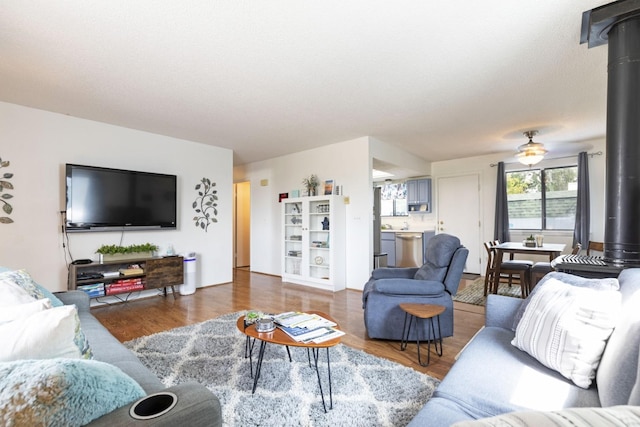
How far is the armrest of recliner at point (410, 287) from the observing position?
266 cm

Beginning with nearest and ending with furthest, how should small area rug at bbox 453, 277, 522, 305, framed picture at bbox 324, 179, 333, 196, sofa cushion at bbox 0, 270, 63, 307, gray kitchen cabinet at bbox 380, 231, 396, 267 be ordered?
sofa cushion at bbox 0, 270, 63, 307, small area rug at bbox 453, 277, 522, 305, framed picture at bbox 324, 179, 333, 196, gray kitchen cabinet at bbox 380, 231, 396, 267

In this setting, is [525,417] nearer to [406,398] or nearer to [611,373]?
[611,373]

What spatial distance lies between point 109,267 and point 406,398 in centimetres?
404

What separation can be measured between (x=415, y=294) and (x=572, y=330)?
4.65ft

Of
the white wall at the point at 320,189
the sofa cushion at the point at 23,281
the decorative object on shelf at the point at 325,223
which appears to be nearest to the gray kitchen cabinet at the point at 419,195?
the white wall at the point at 320,189

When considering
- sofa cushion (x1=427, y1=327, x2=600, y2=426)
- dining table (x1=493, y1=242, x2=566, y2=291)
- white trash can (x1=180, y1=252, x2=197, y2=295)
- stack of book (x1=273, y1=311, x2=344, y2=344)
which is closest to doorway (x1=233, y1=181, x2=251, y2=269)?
white trash can (x1=180, y1=252, x2=197, y2=295)

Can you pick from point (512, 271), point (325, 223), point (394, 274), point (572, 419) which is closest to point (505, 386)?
point (572, 419)

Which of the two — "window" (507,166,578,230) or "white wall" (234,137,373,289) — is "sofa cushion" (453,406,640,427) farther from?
"window" (507,166,578,230)

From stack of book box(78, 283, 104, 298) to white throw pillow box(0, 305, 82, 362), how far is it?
3.30 meters

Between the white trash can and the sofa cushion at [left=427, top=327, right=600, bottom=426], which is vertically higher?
the sofa cushion at [left=427, top=327, right=600, bottom=426]

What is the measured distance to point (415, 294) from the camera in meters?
2.68

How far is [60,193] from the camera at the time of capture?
372 cm

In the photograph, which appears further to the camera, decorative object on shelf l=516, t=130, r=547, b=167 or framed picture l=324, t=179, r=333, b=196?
framed picture l=324, t=179, r=333, b=196

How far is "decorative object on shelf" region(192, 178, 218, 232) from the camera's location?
5.02 metres
